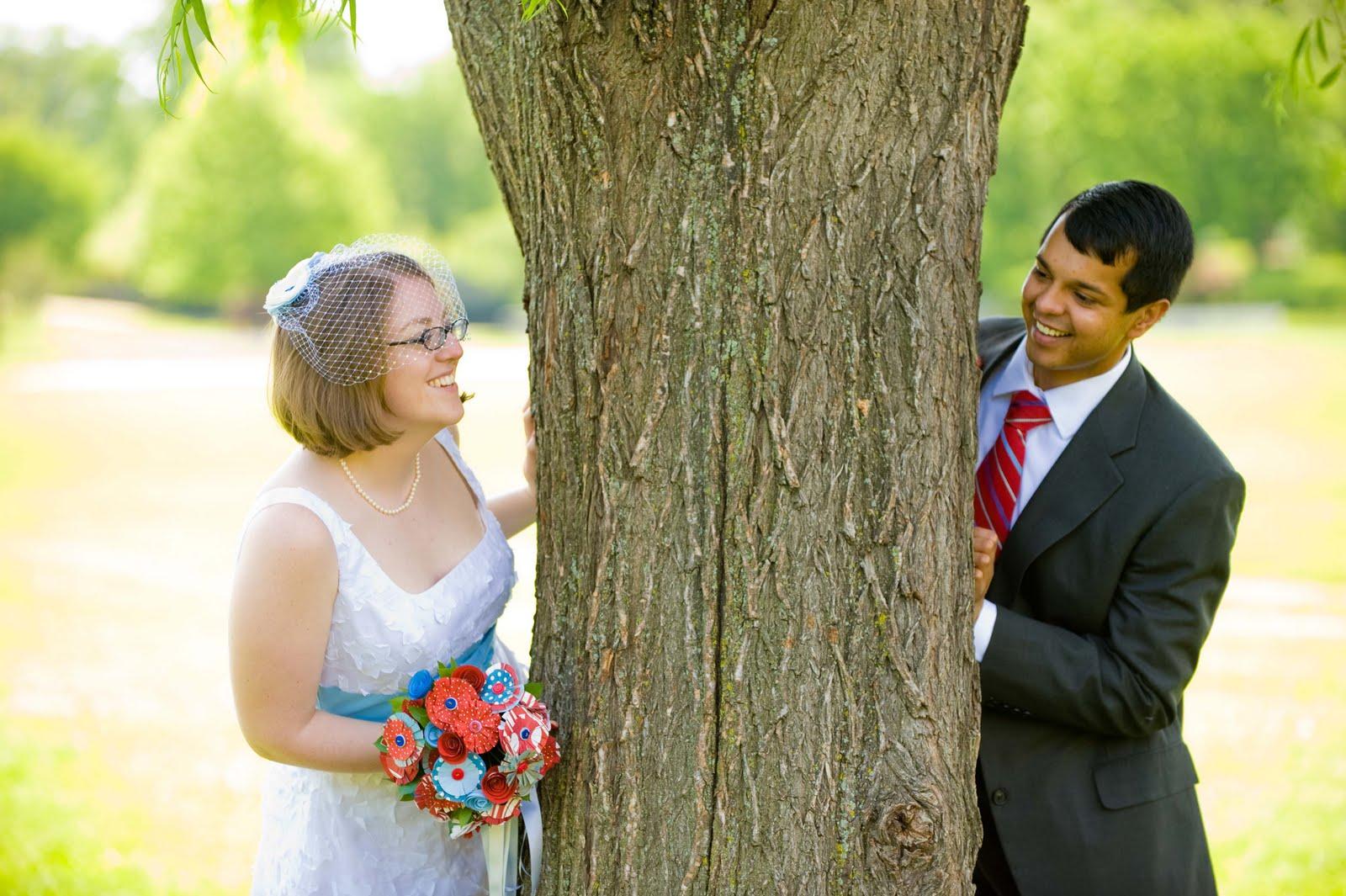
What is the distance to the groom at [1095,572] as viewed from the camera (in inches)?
115

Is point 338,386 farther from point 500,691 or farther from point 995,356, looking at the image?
point 995,356

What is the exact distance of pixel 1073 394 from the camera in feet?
10.5

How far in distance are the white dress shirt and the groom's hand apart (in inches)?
12.9

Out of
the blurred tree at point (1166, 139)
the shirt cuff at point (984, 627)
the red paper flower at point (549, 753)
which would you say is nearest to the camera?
the red paper flower at point (549, 753)

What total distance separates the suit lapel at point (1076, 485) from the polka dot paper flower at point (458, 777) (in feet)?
4.57

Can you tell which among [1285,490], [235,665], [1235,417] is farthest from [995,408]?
[1235,417]

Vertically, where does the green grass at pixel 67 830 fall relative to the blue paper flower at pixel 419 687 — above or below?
below

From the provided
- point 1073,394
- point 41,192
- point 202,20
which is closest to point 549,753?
point 202,20

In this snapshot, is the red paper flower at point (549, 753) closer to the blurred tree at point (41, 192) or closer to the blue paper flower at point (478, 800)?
the blue paper flower at point (478, 800)

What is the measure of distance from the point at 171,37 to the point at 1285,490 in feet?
63.5

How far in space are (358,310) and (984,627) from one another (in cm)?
161

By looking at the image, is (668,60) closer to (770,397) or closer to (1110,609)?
(770,397)

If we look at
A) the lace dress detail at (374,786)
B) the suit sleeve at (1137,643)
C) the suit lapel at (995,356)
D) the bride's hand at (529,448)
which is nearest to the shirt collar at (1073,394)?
the suit lapel at (995,356)

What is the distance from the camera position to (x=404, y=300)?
113 inches
